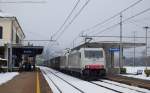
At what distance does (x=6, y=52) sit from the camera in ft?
234

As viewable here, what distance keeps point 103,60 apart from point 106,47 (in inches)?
1132

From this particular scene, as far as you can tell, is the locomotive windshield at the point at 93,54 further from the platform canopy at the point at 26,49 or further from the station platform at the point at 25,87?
the platform canopy at the point at 26,49

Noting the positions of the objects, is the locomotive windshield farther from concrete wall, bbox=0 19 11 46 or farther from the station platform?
concrete wall, bbox=0 19 11 46

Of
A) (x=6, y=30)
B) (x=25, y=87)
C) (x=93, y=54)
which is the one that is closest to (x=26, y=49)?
(x=6, y=30)

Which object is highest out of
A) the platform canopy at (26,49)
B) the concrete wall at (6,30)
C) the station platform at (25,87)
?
the concrete wall at (6,30)

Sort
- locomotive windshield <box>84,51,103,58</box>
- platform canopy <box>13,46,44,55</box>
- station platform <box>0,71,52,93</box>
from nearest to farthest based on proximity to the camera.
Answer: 1. station platform <box>0,71,52,93</box>
2. locomotive windshield <box>84,51,103,58</box>
3. platform canopy <box>13,46,44,55</box>

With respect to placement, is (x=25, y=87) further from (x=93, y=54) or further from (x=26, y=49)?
(x=26, y=49)

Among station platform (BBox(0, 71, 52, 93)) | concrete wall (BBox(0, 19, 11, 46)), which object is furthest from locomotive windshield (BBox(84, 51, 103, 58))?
concrete wall (BBox(0, 19, 11, 46))

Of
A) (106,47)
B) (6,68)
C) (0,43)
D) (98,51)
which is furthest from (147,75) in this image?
(0,43)

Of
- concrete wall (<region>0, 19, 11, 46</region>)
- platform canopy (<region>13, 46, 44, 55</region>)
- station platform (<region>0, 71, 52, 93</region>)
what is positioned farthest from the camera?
concrete wall (<region>0, 19, 11, 46</region>)

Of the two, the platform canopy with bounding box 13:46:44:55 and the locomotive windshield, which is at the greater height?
the platform canopy with bounding box 13:46:44:55

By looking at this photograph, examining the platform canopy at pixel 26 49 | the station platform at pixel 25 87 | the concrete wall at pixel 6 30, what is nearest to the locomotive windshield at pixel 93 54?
the station platform at pixel 25 87

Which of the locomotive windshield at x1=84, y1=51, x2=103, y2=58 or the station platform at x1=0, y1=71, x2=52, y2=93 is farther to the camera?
the locomotive windshield at x1=84, y1=51, x2=103, y2=58

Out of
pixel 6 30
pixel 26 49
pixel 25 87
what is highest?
pixel 6 30
